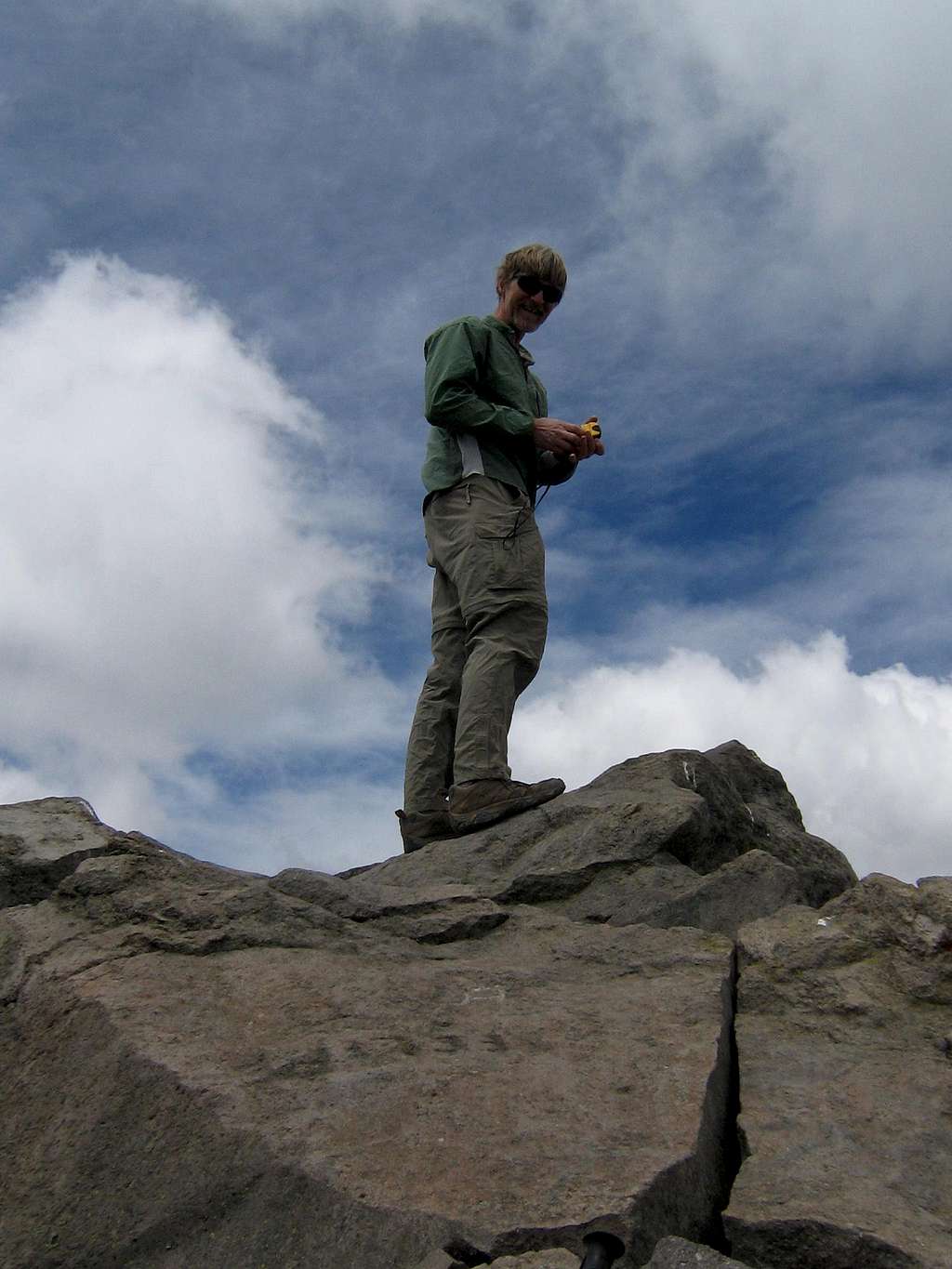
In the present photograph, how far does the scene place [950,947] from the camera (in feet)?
11.6

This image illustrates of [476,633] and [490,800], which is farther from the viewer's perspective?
[476,633]

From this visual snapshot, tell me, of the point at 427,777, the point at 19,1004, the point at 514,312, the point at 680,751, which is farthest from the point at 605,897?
the point at 514,312

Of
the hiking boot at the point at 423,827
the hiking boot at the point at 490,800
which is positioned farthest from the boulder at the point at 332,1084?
the hiking boot at the point at 423,827

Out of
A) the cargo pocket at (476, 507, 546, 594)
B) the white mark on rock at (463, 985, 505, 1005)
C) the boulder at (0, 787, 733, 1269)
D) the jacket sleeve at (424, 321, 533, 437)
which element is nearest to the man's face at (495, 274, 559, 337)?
the jacket sleeve at (424, 321, 533, 437)

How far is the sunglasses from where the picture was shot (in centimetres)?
637

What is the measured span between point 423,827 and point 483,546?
150cm

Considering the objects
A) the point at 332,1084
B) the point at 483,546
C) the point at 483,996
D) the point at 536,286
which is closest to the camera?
the point at 332,1084

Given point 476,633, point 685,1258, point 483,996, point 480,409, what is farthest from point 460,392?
point 685,1258

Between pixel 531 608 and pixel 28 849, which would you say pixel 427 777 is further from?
pixel 28 849

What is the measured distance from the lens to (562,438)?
6277mm

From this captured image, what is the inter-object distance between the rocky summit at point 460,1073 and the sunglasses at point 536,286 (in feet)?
11.0

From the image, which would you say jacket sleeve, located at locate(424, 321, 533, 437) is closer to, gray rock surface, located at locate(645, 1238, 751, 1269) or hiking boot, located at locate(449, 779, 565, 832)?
hiking boot, located at locate(449, 779, 565, 832)

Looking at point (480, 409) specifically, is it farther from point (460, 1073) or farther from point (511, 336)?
point (460, 1073)

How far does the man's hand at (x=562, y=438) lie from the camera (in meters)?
6.28
